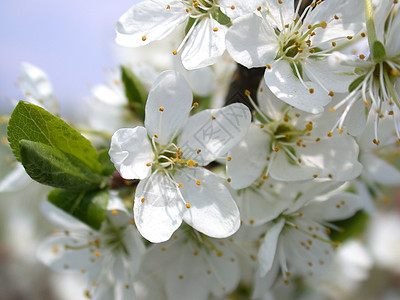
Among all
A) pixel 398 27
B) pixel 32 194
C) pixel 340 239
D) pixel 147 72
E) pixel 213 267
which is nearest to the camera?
pixel 398 27

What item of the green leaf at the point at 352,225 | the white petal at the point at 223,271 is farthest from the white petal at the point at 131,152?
the green leaf at the point at 352,225

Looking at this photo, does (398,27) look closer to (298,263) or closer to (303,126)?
(303,126)

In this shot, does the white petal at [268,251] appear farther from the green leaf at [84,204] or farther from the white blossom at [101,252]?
the green leaf at [84,204]

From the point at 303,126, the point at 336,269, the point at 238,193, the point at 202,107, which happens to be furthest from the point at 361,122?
the point at 336,269

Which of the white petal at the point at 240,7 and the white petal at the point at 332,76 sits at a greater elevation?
the white petal at the point at 240,7

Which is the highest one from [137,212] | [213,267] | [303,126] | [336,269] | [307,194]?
[137,212]

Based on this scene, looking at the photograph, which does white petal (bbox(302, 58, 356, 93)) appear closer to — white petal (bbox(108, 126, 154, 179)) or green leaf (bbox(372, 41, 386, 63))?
green leaf (bbox(372, 41, 386, 63))

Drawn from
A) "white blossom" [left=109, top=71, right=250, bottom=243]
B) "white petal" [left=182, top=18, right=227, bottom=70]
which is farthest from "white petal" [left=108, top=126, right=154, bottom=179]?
"white petal" [left=182, top=18, right=227, bottom=70]
